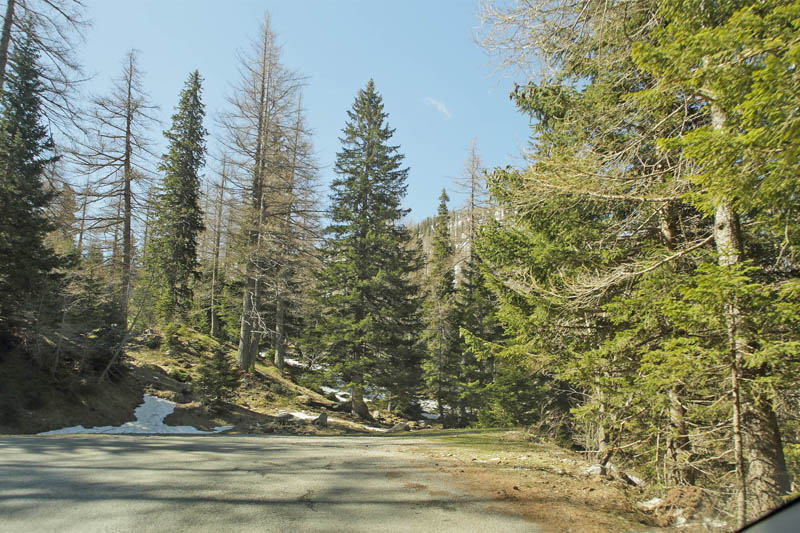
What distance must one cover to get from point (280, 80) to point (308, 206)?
592 centimetres

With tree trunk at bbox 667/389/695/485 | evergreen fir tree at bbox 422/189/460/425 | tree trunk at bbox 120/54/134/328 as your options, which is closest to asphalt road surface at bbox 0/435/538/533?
tree trunk at bbox 667/389/695/485

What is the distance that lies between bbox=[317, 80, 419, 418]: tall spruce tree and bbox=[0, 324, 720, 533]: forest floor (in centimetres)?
238

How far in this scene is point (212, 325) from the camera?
90.7 ft

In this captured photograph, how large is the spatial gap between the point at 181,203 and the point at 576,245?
2538 centimetres

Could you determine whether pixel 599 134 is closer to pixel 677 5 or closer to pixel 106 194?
pixel 677 5

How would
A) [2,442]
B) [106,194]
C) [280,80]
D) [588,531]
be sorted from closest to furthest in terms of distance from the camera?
[588,531] < [2,442] < [106,194] < [280,80]

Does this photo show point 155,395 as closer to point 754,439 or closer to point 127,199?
point 127,199

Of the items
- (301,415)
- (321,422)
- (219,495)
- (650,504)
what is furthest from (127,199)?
(650,504)

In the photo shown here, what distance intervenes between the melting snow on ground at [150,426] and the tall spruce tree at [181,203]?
8766 millimetres

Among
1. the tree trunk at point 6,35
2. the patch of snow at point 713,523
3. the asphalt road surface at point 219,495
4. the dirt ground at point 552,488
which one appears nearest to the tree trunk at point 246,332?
the tree trunk at point 6,35

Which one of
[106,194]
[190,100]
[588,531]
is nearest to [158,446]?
[588,531]

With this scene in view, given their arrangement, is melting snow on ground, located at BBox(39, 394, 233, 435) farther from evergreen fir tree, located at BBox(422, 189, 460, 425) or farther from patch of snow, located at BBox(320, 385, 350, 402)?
evergreen fir tree, located at BBox(422, 189, 460, 425)

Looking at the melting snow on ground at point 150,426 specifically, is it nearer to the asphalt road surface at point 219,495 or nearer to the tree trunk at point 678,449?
the asphalt road surface at point 219,495

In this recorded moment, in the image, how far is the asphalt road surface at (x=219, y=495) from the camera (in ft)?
11.4
